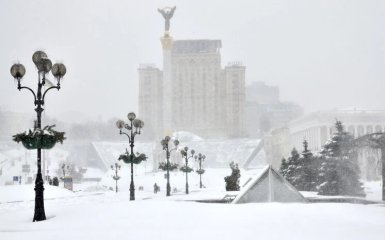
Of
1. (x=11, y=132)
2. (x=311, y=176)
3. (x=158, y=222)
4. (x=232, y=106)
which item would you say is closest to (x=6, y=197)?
(x=311, y=176)

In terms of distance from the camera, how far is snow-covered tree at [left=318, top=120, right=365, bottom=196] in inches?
1190

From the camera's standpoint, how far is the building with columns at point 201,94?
547 ft

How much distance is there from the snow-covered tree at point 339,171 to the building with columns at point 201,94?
134983mm

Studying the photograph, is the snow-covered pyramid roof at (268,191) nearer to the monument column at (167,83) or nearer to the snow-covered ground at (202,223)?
the snow-covered ground at (202,223)

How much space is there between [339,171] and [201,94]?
136573 millimetres

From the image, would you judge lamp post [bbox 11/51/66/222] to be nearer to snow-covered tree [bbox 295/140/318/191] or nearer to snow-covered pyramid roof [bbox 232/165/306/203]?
snow-covered pyramid roof [bbox 232/165/306/203]

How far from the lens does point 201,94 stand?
166750 mm

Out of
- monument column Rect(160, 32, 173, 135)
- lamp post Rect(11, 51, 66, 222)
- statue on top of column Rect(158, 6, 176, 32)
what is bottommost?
lamp post Rect(11, 51, 66, 222)

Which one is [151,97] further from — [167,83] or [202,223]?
[202,223]

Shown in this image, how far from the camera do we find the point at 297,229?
1000 cm

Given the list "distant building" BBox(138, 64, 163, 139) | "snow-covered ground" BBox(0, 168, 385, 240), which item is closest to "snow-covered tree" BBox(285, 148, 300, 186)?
"snow-covered ground" BBox(0, 168, 385, 240)

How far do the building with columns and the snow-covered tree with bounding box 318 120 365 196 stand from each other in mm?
134983

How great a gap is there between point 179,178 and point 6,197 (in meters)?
46.7

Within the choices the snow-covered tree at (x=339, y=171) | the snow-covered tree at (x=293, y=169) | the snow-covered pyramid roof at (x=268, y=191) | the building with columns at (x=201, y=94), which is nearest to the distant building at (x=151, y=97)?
the building with columns at (x=201, y=94)
